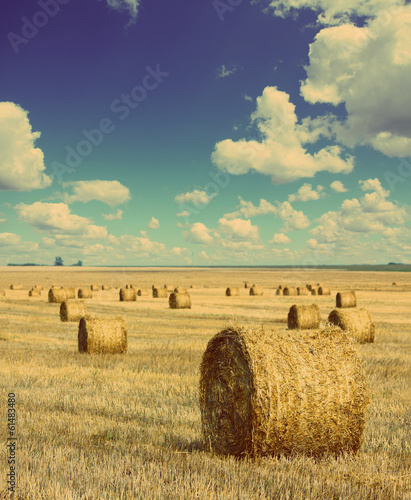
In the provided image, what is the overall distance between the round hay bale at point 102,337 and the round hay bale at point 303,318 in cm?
1024

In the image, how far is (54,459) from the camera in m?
6.56

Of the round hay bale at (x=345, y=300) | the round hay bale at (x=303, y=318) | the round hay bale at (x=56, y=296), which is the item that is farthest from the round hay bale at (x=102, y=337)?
the round hay bale at (x=56, y=296)

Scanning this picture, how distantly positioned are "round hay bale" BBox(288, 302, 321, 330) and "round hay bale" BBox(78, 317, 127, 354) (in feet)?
33.6

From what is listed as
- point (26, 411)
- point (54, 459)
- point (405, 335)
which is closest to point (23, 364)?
point (26, 411)

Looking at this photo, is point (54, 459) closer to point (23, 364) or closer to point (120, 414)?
point (120, 414)

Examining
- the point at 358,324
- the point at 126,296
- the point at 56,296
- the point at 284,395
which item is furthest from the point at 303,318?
the point at 56,296

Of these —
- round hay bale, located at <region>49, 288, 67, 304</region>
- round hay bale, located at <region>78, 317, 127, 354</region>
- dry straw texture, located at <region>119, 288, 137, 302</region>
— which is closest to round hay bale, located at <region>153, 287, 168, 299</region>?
dry straw texture, located at <region>119, 288, 137, 302</region>

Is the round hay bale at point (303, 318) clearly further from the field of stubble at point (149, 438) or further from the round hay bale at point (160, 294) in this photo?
the round hay bale at point (160, 294)

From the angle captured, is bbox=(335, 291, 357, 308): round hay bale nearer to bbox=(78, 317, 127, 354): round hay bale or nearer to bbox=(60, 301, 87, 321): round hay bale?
bbox=(60, 301, 87, 321): round hay bale

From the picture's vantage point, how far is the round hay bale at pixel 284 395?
6.90m

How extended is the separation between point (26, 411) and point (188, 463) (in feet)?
13.5

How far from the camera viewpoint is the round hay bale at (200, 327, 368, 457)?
6898 millimetres

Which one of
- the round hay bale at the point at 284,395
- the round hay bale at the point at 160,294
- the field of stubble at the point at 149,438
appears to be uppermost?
the round hay bale at the point at 284,395

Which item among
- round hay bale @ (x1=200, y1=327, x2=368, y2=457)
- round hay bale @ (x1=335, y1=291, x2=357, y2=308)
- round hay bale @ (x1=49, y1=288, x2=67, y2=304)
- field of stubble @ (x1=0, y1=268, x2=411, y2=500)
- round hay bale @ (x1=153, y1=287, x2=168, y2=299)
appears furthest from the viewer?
round hay bale @ (x1=153, y1=287, x2=168, y2=299)
